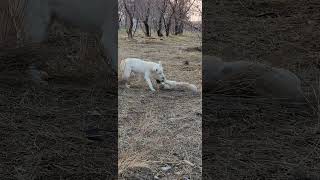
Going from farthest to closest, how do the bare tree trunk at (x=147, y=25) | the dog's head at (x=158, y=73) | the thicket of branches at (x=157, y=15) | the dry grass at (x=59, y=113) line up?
the bare tree trunk at (x=147, y=25)
the thicket of branches at (x=157, y=15)
the dog's head at (x=158, y=73)
the dry grass at (x=59, y=113)

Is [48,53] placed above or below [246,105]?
above

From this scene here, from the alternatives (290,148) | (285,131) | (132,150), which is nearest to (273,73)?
(285,131)

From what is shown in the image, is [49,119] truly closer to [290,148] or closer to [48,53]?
[48,53]

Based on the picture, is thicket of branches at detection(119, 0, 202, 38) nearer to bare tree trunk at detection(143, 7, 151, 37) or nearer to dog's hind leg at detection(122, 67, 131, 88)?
bare tree trunk at detection(143, 7, 151, 37)

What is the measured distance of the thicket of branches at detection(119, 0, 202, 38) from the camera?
1803 centimetres

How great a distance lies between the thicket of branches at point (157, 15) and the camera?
18031mm

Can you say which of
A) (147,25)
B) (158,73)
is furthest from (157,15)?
(158,73)

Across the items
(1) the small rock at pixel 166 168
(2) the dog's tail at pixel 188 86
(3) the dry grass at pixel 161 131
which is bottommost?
(1) the small rock at pixel 166 168

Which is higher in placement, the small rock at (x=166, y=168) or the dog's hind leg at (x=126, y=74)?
the dog's hind leg at (x=126, y=74)

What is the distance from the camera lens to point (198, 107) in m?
4.11

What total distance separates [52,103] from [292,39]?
299 cm

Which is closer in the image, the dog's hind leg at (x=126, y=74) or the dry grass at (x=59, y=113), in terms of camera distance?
the dry grass at (x=59, y=113)

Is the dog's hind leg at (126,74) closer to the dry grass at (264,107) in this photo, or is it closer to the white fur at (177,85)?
the white fur at (177,85)

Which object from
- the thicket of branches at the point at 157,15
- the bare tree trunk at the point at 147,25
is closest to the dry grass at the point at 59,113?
the thicket of branches at the point at 157,15
